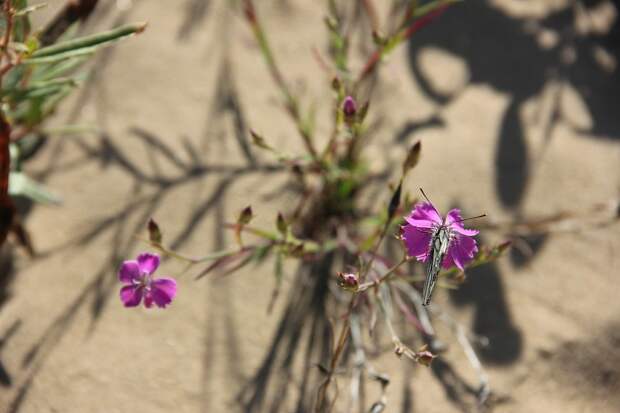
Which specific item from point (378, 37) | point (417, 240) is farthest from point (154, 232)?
point (378, 37)

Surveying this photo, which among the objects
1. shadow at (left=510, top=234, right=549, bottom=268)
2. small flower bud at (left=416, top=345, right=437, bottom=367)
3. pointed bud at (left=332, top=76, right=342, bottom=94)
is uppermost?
pointed bud at (left=332, top=76, right=342, bottom=94)

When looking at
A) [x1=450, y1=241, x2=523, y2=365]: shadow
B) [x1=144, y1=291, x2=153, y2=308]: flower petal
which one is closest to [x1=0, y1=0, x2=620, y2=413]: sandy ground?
[x1=450, y1=241, x2=523, y2=365]: shadow

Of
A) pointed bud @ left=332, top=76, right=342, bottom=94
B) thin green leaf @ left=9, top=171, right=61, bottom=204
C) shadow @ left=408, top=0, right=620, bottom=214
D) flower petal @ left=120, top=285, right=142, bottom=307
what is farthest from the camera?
shadow @ left=408, top=0, right=620, bottom=214

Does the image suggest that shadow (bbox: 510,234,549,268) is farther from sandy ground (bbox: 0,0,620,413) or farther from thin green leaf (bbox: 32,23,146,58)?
thin green leaf (bbox: 32,23,146,58)

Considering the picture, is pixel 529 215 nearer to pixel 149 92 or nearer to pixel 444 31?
pixel 444 31

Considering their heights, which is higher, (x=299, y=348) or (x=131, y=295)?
(x=131, y=295)

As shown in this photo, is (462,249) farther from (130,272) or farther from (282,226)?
(130,272)

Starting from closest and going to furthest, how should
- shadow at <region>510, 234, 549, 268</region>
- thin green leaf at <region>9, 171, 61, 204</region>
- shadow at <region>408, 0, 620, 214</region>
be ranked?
thin green leaf at <region>9, 171, 61, 204</region> < shadow at <region>510, 234, 549, 268</region> < shadow at <region>408, 0, 620, 214</region>

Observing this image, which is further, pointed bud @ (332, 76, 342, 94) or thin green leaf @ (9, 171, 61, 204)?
thin green leaf @ (9, 171, 61, 204)

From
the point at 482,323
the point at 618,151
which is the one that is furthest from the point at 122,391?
the point at 618,151
